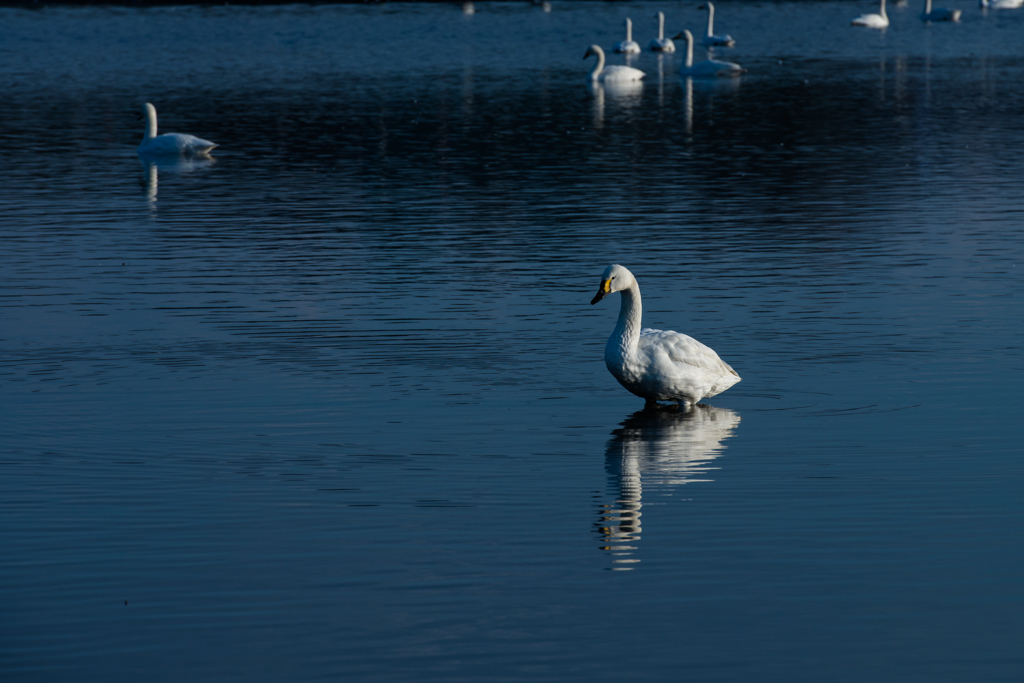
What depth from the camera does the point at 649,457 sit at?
11844 mm

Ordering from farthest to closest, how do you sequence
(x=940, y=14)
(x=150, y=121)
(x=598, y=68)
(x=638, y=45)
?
(x=940, y=14), (x=638, y=45), (x=598, y=68), (x=150, y=121)

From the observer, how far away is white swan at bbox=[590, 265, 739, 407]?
1319cm

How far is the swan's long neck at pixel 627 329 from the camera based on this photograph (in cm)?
1326

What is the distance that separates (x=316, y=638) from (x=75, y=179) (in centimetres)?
2461

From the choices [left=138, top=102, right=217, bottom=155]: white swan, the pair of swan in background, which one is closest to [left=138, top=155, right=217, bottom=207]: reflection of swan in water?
[left=138, top=102, right=217, bottom=155]: white swan

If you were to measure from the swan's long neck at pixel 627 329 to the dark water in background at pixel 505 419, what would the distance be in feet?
2.13

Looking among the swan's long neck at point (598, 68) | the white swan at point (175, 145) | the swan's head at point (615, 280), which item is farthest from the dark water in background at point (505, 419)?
the swan's long neck at point (598, 68)

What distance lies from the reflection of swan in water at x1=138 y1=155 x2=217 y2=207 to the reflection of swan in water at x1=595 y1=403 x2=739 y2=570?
65.4 ft

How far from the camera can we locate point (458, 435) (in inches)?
488

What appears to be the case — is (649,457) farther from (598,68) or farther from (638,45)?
→ (638,45)

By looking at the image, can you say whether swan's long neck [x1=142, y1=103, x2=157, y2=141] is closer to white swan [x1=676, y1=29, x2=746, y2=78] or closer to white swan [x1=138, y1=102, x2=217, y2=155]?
white swan [x1=138, y1=102, x2=217, y2=155]

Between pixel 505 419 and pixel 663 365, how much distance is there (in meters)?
1.51

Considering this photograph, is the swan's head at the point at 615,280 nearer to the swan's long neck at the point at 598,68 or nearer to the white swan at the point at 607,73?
the white swan at the point at 607,73

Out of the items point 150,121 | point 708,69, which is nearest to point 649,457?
point 150,121
